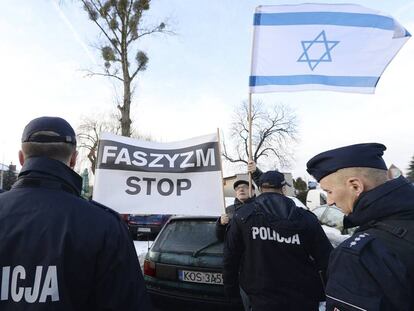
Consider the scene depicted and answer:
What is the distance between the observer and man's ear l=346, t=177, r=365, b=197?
1.61m

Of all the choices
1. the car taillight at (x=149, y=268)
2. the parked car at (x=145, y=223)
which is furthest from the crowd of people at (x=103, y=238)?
the parked car at (x=145, y=223)

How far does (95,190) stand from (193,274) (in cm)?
144

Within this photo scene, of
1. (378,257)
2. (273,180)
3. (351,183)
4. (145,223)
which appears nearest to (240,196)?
(273,180)

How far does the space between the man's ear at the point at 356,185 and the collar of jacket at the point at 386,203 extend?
6 centimetres

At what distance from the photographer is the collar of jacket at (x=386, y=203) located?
1428 millimetres

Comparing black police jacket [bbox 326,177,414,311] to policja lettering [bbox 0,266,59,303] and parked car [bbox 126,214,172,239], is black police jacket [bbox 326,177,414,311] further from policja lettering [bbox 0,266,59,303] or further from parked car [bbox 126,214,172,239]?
parked car [bbox 126,214,172,239]

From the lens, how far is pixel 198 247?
4.64 metres

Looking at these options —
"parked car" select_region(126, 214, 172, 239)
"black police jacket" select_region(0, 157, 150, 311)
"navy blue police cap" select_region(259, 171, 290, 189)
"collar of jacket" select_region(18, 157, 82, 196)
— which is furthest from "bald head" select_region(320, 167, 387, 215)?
"parked car" select_region(126, 214, 172, 239)

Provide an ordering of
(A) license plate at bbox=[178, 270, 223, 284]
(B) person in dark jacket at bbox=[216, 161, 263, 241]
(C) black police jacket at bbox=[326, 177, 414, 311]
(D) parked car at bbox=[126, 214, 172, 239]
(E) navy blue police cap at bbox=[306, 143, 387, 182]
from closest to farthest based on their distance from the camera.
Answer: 1. (C) black police jacket at bbox=[326, 177, 414, 311]
2. (E) navy blue police cap at bbox=[306, 143, 387, 182]
3. (B) person in dark jacket at bbox=[216, 161, 263, 241]
4. (A) license plate at bbox=[178, 270, 223, 284]
5. (D) parked car at bbox=[126, 214, 172, 239]

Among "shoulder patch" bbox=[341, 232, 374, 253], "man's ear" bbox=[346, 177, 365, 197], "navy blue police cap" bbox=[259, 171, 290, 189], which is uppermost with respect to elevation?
"navy blue police cap" bbox=[259, 171, 290, 189]

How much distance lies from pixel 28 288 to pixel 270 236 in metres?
1.94

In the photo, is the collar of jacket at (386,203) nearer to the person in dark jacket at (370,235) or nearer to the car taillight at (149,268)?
the person in dark jacket at (370,235)

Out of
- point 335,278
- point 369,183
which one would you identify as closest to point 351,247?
point 335,278

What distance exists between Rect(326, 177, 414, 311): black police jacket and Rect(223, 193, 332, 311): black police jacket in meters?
1.58
